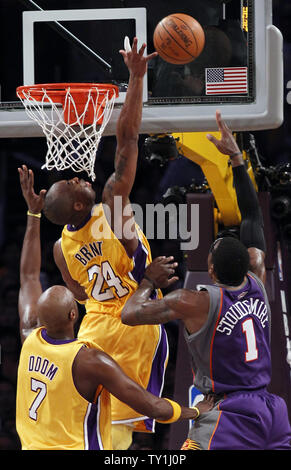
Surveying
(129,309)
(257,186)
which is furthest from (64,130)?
(257,186)

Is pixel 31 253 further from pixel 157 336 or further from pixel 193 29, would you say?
pixel 193 29

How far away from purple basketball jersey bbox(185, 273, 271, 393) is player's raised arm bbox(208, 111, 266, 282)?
528 millimetres

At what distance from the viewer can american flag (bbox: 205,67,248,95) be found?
14.7 feet

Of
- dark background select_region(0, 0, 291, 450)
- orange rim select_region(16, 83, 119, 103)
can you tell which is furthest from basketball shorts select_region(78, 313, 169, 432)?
dark background select_region(0, 0, 291, 450)

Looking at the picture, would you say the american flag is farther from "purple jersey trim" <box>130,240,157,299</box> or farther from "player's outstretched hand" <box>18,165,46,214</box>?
"player's outstretched hand" <box>18,165,46,214</box>

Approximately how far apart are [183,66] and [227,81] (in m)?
0.28

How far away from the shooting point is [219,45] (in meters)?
4.58

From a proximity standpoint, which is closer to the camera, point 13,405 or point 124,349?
point 124,349

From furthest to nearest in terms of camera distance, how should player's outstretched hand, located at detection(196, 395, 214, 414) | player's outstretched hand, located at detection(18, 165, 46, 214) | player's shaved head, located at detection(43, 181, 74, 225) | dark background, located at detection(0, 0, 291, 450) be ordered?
Result: dark background, located at detection(0, 0, 291, 450)
player's outstretched hand, located at detection(18, 165, 46, 214)
player's shaved head, located at detection(43, 181, 74, 225)
player's outstretched hand, located at detection(196, 395, 214, 414)

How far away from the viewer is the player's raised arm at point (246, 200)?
4309mm

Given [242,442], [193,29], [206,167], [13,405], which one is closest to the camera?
[242,442]

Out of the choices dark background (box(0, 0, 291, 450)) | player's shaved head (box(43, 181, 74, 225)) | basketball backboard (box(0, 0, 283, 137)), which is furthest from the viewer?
dark background (box(0, 0, 291, 450))

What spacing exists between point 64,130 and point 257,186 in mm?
2654

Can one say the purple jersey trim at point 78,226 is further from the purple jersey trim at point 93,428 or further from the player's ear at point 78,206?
the purple jersey trim at point 93,428
